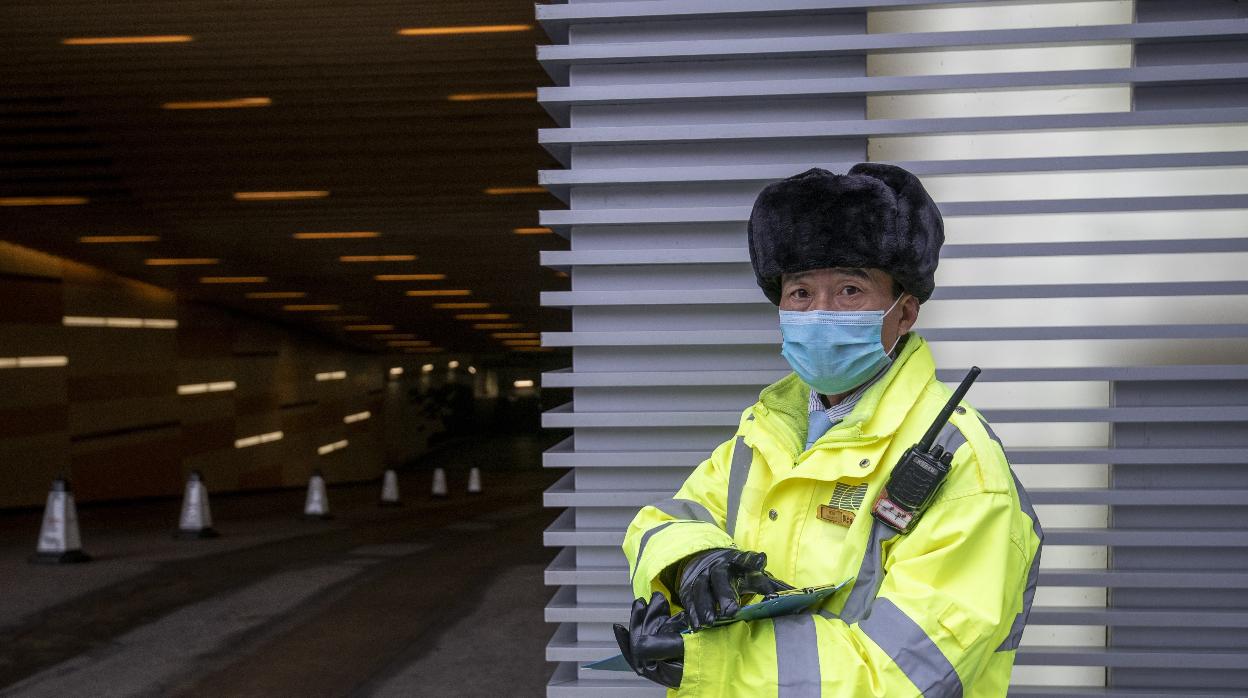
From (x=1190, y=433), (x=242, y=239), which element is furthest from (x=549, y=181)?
(x=242, y=239)

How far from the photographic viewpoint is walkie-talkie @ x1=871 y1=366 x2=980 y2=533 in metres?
1.68

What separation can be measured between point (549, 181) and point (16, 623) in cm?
550

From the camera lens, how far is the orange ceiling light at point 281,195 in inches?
476

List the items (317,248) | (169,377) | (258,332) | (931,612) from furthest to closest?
(258,332) → (169,377) → (317,248) → (931,612)

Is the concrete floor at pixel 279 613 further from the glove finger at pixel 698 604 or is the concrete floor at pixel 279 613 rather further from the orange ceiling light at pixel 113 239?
the glove finger at pixel 698 604

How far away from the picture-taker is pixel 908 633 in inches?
63.9

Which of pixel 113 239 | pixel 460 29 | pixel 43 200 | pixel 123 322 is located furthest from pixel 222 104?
pixel 123 322

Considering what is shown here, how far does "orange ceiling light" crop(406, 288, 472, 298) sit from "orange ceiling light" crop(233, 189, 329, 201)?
7.07 meters

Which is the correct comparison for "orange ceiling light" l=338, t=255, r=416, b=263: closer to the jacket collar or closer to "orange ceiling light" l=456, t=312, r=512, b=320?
"orange ceiling light" l=456, t=312, r=512, b=320

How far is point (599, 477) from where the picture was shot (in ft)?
10.6

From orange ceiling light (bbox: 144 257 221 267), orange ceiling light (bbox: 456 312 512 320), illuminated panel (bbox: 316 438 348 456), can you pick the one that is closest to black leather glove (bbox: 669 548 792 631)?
orange ceiling light (bbox: 144 257 221 267)

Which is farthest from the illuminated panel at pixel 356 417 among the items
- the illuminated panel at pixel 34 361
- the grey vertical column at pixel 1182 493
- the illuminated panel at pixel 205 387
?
the grey vertical column at pixel 1182 493

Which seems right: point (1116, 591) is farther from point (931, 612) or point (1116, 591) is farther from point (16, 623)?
point (16, 623)

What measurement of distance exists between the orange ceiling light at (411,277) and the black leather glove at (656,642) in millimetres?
16408
